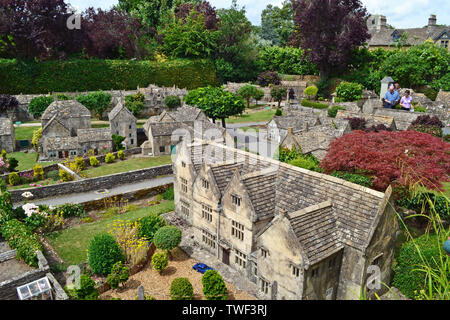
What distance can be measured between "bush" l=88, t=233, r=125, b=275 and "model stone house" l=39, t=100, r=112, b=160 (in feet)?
107

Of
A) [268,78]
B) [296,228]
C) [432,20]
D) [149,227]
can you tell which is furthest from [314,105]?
[296,228]

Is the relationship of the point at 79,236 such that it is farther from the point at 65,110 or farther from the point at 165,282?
the point at 65,110

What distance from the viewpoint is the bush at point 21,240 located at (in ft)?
82.3

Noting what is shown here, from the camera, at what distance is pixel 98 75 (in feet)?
278

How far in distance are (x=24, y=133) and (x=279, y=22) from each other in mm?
106003

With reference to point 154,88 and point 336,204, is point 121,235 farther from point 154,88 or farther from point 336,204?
point 154,88

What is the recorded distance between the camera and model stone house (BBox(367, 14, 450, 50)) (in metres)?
103

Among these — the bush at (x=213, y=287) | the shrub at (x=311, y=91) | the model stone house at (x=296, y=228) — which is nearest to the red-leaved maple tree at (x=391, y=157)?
the model stone house at (x=296, y=228)

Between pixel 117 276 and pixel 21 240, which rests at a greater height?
pixel 21 240

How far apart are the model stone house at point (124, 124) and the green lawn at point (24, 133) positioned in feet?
49.2

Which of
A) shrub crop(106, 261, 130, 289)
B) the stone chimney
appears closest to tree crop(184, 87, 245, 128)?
shrub crop(106, 261, 130, 289)

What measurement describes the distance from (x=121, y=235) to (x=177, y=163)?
8079mm

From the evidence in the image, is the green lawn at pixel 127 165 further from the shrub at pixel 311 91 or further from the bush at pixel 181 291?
the shrub at pixel 311 91
